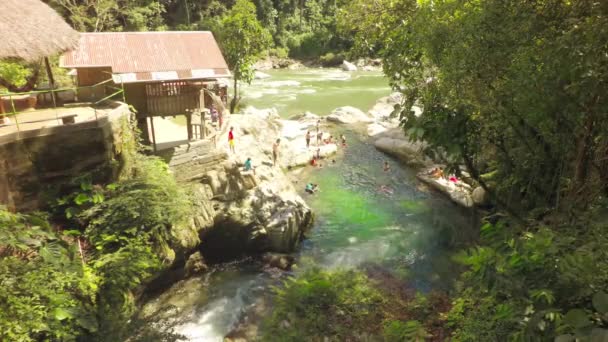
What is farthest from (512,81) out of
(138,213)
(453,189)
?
(453,189)

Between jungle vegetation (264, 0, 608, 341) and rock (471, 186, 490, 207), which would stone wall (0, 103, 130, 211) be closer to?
jungle vegetation (264, 0, 608, 341)

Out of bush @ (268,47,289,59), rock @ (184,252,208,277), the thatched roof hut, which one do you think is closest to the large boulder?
rock @ (184,252,208,277)

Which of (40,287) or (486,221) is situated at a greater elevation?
(486,221)

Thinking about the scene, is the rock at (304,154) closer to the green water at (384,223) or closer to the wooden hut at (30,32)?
the green water at (384,223)

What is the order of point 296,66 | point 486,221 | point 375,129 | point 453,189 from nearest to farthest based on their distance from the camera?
point 486,221, point 453,189, point 375,129, point 296,66

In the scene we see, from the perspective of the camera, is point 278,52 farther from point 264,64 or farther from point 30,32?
point 30,32

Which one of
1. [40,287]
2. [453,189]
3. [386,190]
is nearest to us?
[40,287]

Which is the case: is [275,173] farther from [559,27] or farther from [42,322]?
[559,27]
